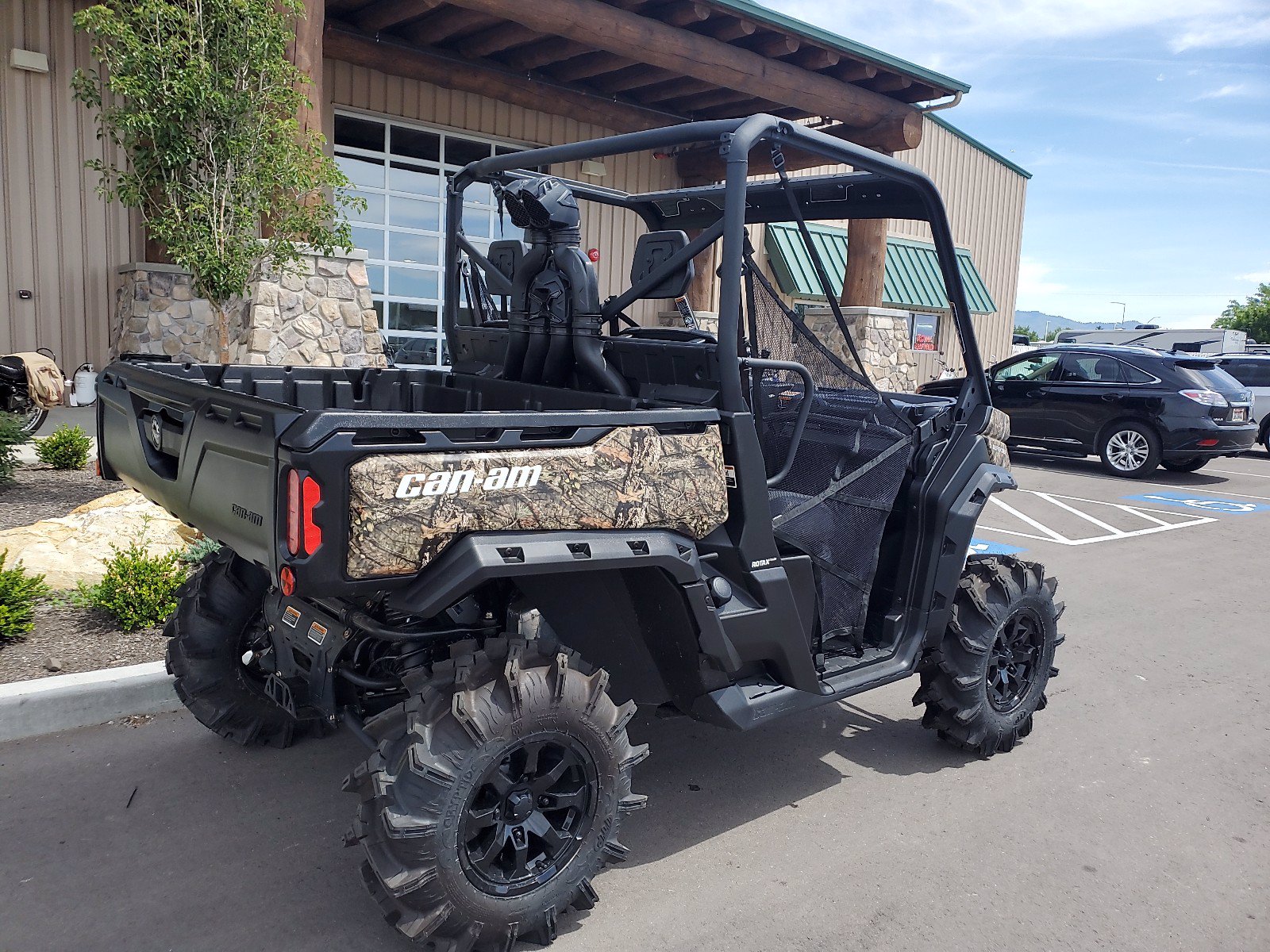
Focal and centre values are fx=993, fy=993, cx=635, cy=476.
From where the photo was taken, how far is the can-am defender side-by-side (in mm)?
2598

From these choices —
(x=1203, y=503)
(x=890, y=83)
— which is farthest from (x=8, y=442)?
(x=1203, y=503)

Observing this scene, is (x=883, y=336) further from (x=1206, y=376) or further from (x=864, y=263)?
(x=1206, y=376)

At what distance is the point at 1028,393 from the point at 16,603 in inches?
527

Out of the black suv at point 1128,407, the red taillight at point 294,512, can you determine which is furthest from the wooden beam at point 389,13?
the red taillight at point 294,512

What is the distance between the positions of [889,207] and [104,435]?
321cm

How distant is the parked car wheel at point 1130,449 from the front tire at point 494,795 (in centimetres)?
1258

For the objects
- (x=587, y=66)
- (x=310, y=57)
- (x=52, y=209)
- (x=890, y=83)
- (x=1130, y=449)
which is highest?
(x=890, y=83)

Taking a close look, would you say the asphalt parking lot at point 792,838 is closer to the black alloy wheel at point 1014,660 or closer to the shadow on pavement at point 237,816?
the shadow on pavement at point 237,816

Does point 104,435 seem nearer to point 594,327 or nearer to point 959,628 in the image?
point 594,327

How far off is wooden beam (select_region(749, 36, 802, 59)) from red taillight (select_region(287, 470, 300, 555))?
11.1 metres

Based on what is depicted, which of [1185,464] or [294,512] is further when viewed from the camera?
[1185,464]

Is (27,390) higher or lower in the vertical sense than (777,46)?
lower

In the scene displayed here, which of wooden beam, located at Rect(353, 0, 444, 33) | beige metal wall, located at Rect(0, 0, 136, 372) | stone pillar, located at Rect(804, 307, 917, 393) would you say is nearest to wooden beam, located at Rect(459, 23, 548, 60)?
wooden beam, located at Rect(353, 0, 444, 33)

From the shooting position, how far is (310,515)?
95.3 inches
